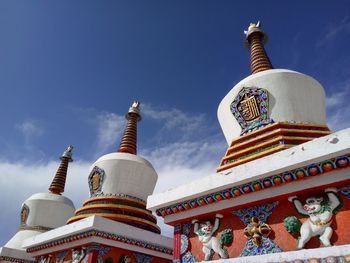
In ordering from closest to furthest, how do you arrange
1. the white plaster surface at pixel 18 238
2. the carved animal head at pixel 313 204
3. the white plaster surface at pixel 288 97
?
the carved animal head at pixel 313 204, the white plaster surface at pixel 288 97, the white plaster surface at pixel 18 238

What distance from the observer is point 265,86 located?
23.9ft

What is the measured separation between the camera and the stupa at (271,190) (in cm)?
451

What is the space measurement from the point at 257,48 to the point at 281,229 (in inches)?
260

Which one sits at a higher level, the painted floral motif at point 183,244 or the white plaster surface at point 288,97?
the white plaster surface at point 288,97

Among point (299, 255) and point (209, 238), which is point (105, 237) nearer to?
point (209, 238)

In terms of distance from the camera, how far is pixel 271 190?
16.8 feet

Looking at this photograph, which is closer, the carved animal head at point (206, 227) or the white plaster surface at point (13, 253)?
the carved animal head at point (206, 227)

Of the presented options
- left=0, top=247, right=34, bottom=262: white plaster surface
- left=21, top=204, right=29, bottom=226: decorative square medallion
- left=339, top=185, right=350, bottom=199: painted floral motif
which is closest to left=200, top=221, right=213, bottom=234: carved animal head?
left=339, top=185, right=350, bottom=199: painted floral motif

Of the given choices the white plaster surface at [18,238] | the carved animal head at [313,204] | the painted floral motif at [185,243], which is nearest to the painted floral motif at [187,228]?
the painted floral motif at [185,243]

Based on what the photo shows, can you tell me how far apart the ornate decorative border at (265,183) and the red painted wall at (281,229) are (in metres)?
0.26

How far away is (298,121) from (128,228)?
17.4ft

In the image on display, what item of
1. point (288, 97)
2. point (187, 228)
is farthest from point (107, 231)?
point (288, 97)

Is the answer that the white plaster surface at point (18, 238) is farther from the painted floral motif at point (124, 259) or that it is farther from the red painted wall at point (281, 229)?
the red painted wall at point (281, 229)

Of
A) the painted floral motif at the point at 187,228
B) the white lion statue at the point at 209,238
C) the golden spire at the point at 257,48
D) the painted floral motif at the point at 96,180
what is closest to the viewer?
the white lion statue at the point at 209,238
